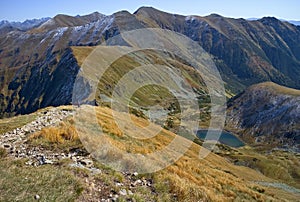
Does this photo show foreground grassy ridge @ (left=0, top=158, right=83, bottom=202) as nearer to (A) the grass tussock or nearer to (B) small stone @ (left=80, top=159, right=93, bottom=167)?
(B) small stone @ (left=80, top=159, right=93, bottom=167)

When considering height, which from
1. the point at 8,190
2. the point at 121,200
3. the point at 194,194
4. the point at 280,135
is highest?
the point at 8,190

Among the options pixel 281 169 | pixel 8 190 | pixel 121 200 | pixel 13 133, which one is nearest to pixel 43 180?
pixel 8 190

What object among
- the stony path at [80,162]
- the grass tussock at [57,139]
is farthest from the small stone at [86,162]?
the grass tussock at [57,139]

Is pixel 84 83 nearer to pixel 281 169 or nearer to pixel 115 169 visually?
pixel 281 169

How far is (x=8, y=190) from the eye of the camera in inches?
486

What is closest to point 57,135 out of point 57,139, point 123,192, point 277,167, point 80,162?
point 57,139

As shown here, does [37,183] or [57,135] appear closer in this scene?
[37,183]

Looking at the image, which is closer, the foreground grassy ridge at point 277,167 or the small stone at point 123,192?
the small stone at point 123,192

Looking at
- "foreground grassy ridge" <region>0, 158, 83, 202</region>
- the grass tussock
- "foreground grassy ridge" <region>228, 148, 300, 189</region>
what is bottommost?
"foreground grassy ridge" <region>228, 148, 300, 189</region>

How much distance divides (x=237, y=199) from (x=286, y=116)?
188 m

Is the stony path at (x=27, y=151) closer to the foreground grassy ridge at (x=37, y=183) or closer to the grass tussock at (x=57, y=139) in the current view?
the grass tussock at (x=57, y=139)

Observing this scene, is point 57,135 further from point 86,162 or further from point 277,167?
point 277,167

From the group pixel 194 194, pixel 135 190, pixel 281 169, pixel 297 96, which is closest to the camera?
pixel 135 190

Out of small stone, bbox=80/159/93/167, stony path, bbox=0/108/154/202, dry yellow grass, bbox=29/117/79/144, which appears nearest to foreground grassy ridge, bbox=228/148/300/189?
dry yellow grass, bbox=29/117/79/144
